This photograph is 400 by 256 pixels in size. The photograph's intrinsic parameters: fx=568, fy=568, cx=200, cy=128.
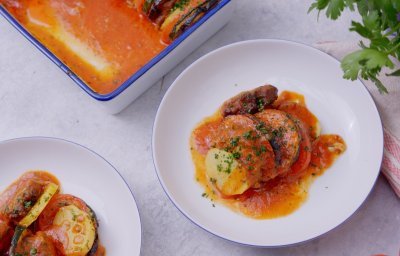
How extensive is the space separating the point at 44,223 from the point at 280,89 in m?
1.29

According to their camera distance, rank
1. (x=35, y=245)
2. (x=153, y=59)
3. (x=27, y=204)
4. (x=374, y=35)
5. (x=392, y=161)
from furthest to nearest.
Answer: (x=153, y=59)
(x=392, y=161)
(x=27, y=204)
(x=35, y=245)
(x=374, y=35)

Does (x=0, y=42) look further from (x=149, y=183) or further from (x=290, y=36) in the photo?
(x=290, y=36)

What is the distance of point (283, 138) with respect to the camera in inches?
99.7

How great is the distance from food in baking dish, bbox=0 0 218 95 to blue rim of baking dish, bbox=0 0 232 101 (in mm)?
67

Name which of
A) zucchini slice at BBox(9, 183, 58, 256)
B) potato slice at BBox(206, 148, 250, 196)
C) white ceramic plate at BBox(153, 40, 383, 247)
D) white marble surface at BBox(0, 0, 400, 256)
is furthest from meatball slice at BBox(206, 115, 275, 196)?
zucchini slice at BBox(9, 183, 58, 256)

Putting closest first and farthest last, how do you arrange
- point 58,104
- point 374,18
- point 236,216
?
point 374,18 → point 236,216 → point 58,104

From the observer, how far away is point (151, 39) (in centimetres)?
300

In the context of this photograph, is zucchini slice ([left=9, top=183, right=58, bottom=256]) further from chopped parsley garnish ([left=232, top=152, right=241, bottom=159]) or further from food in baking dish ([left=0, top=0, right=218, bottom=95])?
chopped parsley garnish ([left=232, top=152, right=241, bottom=159])

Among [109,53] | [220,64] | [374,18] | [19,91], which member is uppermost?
[374,18]

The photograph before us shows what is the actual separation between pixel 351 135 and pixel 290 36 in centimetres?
69

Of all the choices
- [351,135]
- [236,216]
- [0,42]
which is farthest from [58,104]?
[351,135]

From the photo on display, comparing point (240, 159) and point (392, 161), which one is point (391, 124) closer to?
point (392, 161)

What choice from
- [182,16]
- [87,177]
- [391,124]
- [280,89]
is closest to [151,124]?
[87,177]

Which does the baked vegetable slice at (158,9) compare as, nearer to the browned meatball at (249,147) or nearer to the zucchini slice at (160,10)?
the zucchini slice at (160,10)
